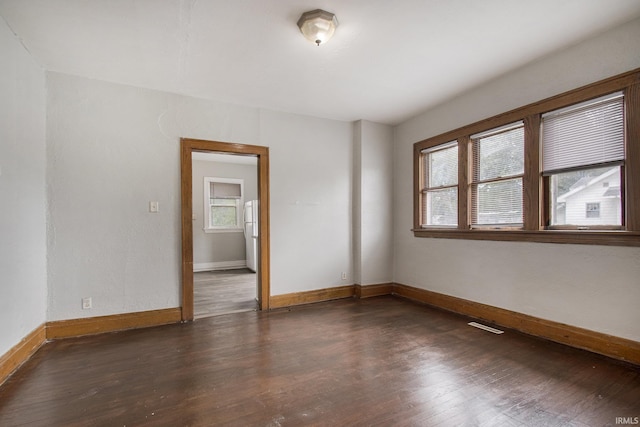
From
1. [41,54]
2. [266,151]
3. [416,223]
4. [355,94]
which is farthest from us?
[416,223]

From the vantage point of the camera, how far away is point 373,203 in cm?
459

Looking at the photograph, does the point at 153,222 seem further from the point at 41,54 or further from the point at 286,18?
the point at 286,18

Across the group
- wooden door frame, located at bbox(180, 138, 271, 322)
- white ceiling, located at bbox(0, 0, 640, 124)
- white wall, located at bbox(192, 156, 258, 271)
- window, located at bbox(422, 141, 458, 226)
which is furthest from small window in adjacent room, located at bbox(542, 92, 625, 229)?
white wall, located at bbox(192, 156, 258, 271)

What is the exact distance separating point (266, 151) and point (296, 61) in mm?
1420

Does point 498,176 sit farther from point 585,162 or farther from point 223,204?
point 223,204

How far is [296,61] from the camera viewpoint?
110 inches

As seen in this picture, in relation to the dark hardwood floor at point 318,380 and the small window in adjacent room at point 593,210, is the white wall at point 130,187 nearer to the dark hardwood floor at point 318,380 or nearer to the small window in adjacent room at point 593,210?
the dark hardwood floor at point 318,380

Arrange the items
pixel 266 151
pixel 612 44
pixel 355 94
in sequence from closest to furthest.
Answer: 1. pixel 612 44
2. pixel 355 94
3. pixel 266 151

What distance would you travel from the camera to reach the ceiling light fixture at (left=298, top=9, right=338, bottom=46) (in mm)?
2127

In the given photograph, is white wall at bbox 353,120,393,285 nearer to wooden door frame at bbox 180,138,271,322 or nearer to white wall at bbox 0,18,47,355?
wooden door frame at bbox 180,138,271,322

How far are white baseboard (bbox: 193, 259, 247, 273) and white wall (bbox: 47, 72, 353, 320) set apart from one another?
375 cm

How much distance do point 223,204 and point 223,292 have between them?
3.20 metres

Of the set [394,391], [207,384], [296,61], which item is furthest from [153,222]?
[394,391]

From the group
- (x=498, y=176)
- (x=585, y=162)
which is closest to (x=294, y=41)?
(x=498, y=176)
